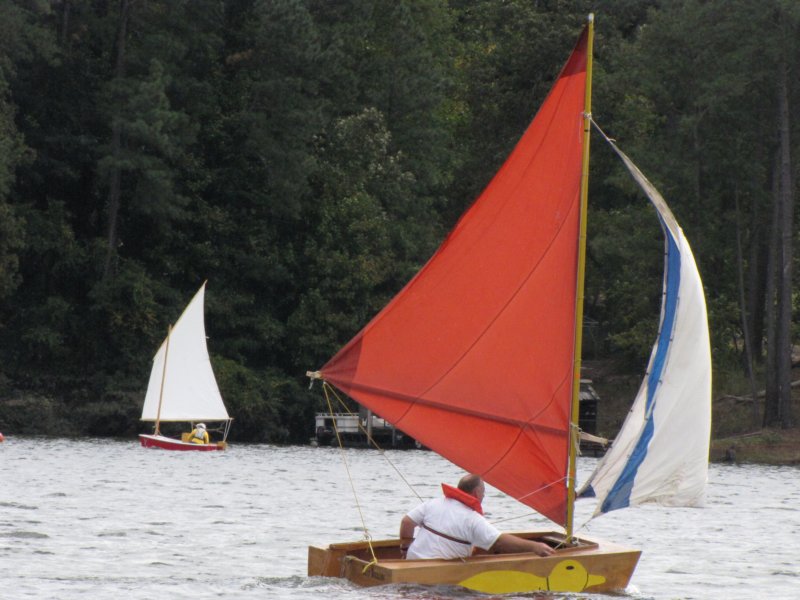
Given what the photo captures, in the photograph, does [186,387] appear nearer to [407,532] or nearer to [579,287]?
[407,532]

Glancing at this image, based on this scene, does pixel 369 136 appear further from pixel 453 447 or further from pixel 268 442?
pixel 453 447

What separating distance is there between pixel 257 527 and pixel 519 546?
10252 millimetres

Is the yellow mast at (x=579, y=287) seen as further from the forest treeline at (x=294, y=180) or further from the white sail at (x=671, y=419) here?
the forest treeline at (x=294, y=180)

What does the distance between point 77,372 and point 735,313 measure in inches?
1068

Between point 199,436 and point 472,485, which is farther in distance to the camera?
point 199,436

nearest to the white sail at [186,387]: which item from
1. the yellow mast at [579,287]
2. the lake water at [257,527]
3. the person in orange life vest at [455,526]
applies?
the lake water at [257,527]

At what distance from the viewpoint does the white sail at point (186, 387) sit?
5441cm

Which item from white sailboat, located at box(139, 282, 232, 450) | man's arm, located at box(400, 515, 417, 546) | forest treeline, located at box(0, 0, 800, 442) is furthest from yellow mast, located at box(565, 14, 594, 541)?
forest treeline, located at box(0, 0, 800, 442)

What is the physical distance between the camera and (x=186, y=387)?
5450 centimetres

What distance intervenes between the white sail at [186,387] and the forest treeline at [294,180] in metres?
6.61

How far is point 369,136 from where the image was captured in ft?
218

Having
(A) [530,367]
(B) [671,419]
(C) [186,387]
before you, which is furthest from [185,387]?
(B) [671,419]

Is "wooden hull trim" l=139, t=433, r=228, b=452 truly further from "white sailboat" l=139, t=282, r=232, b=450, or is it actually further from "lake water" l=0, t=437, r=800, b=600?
"lake water" l=0, t=437, r=800, b=600

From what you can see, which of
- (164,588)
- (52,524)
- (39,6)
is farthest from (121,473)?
(39,6)
